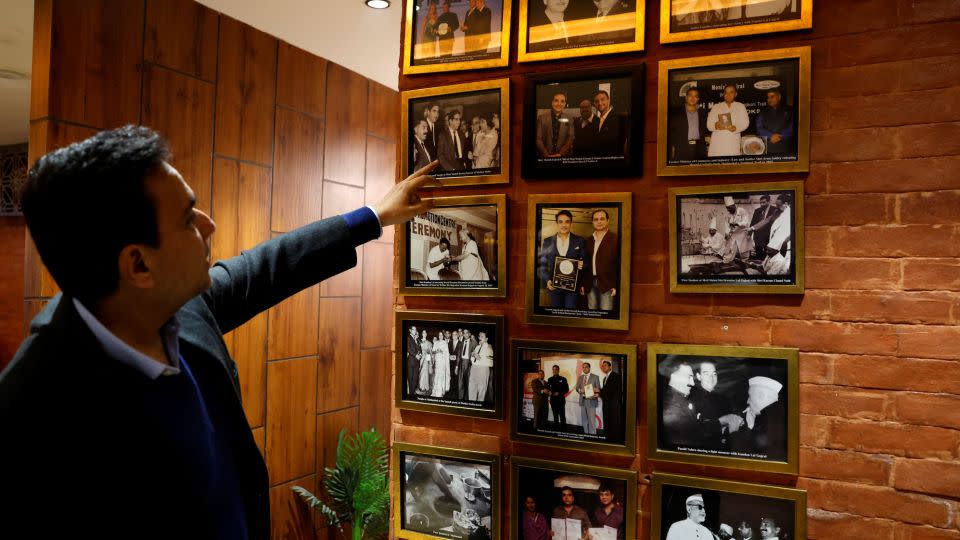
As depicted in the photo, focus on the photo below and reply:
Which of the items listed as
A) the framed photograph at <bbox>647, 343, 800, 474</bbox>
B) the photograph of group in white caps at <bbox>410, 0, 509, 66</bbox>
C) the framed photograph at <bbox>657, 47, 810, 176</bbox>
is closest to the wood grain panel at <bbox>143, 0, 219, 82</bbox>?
the photograph of group in white caps at <bbox>410, 0, 509, 66</bbox>

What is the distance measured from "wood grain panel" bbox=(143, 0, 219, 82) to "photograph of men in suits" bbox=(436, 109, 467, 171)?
1833mm

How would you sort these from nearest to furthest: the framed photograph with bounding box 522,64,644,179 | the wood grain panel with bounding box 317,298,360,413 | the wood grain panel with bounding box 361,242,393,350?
the framed photograph with bounding box 522,64,644,179, the wood grain panel with bounding box 317,298,360,413, the wood grain panel with bounding box 361,242,393,350

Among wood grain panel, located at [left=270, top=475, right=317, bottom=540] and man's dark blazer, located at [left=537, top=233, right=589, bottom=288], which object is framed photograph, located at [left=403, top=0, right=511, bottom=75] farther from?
wood grain panel, located at [left=270, top=475, right=317, bottom=540]

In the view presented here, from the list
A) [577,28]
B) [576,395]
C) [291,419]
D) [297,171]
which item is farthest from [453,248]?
[291,419]

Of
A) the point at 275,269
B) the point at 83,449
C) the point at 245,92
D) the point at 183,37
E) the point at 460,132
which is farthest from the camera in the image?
the point at 245,92

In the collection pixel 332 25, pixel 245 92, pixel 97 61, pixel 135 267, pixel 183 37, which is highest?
pixel 332 25

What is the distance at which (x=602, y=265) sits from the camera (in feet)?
5.46

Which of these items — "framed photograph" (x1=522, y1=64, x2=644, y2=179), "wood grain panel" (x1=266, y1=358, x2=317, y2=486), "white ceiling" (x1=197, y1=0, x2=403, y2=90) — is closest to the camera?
"framed photograph" (x1=522, y1=64, x2=644, y2=179)

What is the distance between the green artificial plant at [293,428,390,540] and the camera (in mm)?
3668

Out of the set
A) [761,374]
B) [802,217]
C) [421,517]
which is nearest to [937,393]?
[761,374]

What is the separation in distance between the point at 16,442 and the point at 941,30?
193 centimetres

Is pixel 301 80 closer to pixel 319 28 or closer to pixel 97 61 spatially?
pixel 319 28

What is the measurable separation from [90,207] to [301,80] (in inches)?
123

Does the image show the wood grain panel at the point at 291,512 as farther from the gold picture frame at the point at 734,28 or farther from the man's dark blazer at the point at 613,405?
the gold picture frame at the point at 734,28
